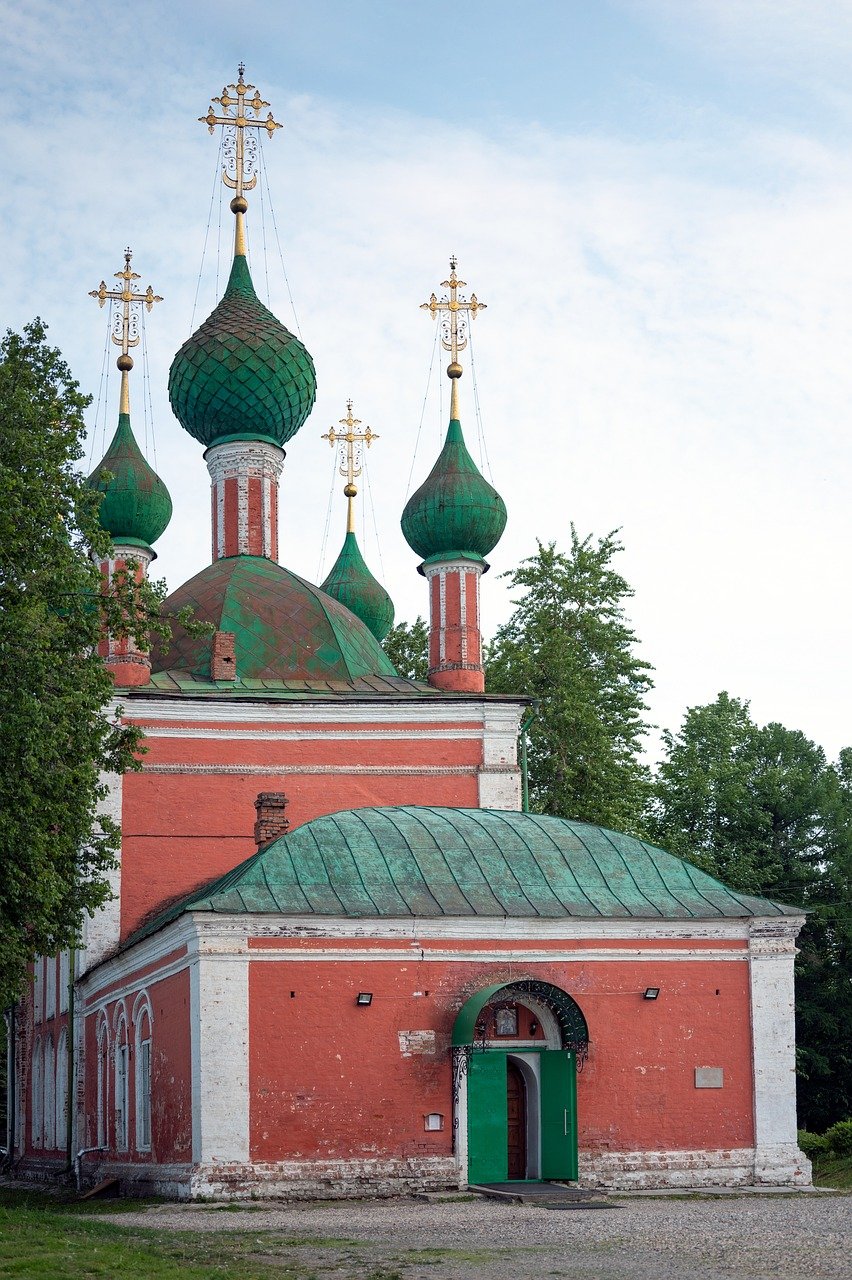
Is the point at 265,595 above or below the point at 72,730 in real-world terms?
above

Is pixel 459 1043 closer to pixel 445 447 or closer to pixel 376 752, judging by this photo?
pixel 376 752

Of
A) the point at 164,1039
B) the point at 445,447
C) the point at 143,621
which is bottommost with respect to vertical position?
the point at 164,1039

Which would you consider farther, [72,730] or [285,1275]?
[72,730]

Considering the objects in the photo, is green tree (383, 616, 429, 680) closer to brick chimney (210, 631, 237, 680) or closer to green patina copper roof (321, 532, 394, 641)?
green patina copper roof (321, 532, 394, 641)

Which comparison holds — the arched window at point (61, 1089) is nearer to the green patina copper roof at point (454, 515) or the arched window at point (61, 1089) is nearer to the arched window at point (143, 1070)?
the arched window at point (143, 1070)

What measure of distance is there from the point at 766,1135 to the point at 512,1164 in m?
2.66

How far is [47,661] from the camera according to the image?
16391mm

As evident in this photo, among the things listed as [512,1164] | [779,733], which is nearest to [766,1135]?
[512,1164]

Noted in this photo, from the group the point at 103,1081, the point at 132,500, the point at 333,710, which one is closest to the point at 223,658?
the point at 333,710

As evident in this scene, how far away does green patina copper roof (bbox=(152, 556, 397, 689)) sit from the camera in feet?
78.0

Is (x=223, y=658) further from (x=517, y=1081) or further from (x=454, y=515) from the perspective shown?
(x=517, y=1081)

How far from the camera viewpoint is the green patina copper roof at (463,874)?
1792cm

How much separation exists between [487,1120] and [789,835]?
18.4m

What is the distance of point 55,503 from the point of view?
17297 mm
